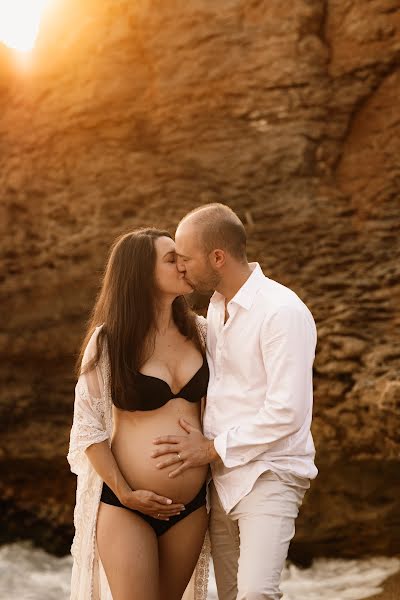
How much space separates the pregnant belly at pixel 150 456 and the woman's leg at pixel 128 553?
146mm

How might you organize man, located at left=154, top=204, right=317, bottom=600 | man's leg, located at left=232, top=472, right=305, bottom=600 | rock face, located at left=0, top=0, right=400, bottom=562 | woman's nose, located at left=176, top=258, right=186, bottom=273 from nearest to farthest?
man's leg, located at left=232, top=472, right=305, bottom=600
man, located at left=154, top=204, right=317, bottom=600
woman's nose, located at left=176, top=258, right=186, bottom=273
rock face, located at left=0, top=0, right=400, bottom=562

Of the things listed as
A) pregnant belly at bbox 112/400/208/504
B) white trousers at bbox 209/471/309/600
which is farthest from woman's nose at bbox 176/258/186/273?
white trousers at bbox 209/471/309/600

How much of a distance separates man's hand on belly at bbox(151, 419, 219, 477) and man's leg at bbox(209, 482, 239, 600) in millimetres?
269

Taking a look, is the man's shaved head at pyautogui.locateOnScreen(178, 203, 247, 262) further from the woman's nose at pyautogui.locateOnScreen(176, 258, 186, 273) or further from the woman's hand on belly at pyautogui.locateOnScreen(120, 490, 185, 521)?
the woman's hand on belly at pyautogui.locateOnScreen(120, 490, 185, 521)

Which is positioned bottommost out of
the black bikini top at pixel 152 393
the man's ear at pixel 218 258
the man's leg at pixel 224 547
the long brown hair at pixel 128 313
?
the man's leg at pixel 224 547

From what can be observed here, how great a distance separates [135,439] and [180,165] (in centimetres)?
436

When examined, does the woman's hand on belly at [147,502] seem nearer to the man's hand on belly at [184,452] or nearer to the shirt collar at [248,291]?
the man's hand on belly at [184,452]

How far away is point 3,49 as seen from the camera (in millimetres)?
7863

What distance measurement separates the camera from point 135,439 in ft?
10.2

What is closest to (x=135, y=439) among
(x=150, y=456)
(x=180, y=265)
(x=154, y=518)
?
(x=150, y=456)

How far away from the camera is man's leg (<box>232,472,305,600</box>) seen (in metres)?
2.76

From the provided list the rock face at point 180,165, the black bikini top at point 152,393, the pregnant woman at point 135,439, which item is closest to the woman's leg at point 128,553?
the pregnant woman at point 135,439

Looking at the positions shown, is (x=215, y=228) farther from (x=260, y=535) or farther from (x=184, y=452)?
(x=260, y=535)

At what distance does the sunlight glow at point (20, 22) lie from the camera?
7.79m
